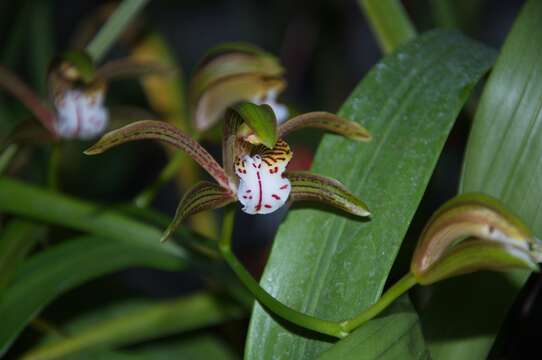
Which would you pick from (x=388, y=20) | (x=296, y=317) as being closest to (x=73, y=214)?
(x=296, y=317)

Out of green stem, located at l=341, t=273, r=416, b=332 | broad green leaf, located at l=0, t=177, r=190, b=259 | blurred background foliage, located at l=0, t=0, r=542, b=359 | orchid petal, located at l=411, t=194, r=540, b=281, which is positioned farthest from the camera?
blurred background foliage, located at l=0, t=0, r=542, b=359

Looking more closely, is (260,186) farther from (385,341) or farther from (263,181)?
(385,341)

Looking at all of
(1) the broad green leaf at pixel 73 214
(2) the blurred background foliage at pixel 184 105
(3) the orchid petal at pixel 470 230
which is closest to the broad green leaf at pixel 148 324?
(2) the blurred background foliage at pixel 184 105

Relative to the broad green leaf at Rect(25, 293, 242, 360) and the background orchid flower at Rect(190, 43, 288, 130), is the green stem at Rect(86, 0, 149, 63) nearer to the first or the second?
the background orchid flower at Rect(190, 43, 288, 130)

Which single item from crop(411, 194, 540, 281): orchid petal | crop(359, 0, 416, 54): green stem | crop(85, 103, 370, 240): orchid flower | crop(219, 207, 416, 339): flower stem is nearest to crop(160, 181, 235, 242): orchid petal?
crop(85, 103, 370, 240): orchid flower

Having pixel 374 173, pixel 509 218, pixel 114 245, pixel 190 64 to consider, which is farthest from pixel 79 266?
pixel 190 64

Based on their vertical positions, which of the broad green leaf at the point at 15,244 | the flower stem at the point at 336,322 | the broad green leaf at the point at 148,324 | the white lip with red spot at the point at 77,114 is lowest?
the broad green leaf at the point at 148,324

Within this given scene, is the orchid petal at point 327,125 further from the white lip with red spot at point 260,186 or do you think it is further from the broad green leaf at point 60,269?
the broad green leaf at point 60,269
